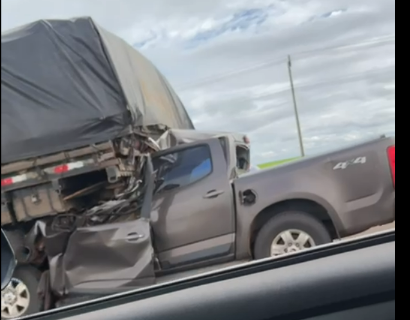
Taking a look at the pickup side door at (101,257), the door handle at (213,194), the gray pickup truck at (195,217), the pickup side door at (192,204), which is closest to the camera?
the gray pickup truck at (195,217)

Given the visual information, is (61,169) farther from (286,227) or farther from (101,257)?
(286,227)

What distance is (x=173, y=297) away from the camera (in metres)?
2.16

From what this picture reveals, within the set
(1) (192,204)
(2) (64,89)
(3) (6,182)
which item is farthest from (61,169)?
(1) (192,204)

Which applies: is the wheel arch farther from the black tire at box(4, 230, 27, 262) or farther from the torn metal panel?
the black tire at box(4, 230, 27, 262)

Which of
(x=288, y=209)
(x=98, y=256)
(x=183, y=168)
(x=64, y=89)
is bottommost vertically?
(x=98, y=256)

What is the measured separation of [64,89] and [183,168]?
1.59 meters

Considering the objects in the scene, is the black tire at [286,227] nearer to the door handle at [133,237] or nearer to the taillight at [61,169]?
the door handle at [133,237]

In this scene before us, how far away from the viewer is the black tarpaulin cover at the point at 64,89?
6195mm

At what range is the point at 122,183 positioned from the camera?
6.04 metres

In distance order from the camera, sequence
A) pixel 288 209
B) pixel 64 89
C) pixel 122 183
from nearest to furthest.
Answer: pixel 288 209 < pixel 122 183 < pixel 64 89

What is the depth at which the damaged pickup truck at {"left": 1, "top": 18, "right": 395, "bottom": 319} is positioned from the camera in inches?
188

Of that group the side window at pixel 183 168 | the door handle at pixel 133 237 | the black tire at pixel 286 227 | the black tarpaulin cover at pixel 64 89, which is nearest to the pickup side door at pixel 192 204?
the side window at pixel 183 168

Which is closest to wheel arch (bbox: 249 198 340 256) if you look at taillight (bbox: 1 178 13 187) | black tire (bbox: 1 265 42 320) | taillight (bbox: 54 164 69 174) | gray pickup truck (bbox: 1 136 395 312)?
gray pickup truck (bbox: 1 136 395 312)
